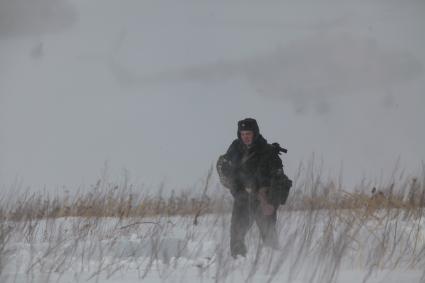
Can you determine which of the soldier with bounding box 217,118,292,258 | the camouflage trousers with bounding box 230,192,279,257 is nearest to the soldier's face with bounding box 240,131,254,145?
the soldier with bounding box 217,118,292,258

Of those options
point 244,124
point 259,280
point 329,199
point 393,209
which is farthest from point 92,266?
point 393,209

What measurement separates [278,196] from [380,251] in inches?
65.7

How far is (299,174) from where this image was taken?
586cm

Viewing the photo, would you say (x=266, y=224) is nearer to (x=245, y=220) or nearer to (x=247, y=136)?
(x=245, y=220)

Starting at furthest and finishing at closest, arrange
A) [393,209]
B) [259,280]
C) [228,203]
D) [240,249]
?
[393,209]
[228,203]
[240,249]
[259,280]

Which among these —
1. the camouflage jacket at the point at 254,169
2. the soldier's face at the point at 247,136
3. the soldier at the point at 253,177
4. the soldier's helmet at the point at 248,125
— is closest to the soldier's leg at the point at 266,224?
the soldier at the point at 253,177

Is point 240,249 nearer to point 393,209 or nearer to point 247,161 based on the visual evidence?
point 247,161

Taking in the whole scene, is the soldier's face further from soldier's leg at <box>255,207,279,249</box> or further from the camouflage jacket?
soldier's leg at <box>255,207,279,249</box>

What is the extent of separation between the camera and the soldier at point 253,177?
5410 millimetres

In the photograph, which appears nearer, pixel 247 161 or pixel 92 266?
pixel 92 266

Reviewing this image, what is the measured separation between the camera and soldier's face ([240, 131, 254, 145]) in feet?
17.7

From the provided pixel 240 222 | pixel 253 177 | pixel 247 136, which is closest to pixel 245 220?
pixel 240 222

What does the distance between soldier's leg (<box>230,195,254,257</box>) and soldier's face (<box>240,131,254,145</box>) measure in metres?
0.47

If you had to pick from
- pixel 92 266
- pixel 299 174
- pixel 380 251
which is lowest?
pixel 92 266
